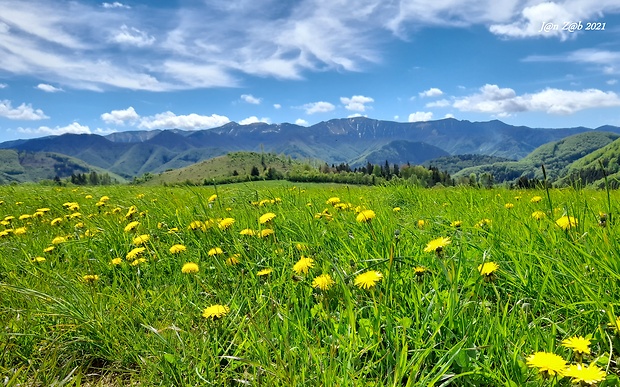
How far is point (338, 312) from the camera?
2266 mm

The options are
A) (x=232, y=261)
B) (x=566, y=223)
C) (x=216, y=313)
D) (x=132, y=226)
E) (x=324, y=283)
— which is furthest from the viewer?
(x=132, y=226)

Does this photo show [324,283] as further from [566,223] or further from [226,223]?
[566,223]

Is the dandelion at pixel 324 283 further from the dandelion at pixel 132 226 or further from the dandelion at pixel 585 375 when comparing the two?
the dandelion at pixel 132 226

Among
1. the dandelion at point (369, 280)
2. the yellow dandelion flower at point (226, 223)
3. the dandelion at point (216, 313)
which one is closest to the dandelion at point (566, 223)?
the dandelion at point (369, 280)

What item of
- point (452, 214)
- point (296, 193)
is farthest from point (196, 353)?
point (296, 193)

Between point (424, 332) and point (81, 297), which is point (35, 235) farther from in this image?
point (424, 332)

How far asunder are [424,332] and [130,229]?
335cm

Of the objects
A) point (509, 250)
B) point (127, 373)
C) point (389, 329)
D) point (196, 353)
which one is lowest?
point (127, 373)

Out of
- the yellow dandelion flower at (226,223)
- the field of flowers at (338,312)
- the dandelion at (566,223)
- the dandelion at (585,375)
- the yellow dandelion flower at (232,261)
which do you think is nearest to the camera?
the dandelion at (585,375)

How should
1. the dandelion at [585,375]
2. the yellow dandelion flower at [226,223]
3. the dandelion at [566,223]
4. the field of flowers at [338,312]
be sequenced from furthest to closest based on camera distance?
the yellow dandelion flower at [226,223], the dandelion at [566,223], the field of flowers at [338,312], the dandelion at [585,375]

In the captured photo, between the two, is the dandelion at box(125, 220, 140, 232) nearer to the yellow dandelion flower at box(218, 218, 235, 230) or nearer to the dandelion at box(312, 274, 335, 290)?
the yellow dandelion flower at box(218, 218, 235, 230)

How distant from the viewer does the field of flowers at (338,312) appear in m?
1.68

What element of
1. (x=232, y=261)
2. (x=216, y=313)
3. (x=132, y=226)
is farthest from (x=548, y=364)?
(x=132, y=226)

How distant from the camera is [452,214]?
4383 mm
